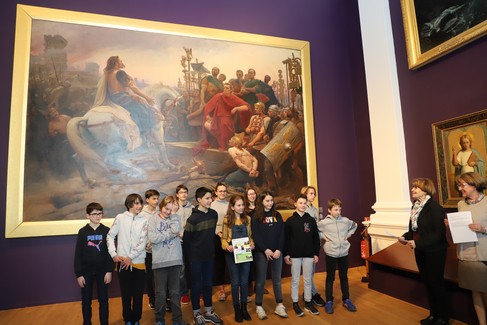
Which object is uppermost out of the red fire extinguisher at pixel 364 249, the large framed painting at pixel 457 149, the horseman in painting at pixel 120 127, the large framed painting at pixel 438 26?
the large framed painting at pixel 438 26

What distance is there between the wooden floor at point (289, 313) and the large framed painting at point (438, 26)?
12.8 ft

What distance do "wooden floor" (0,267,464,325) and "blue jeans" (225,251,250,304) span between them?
0.31m

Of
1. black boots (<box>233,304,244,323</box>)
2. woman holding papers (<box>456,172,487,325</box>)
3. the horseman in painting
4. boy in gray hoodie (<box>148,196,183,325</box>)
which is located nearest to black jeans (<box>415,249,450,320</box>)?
woman holding papers (<box>456,172,487,325</box>)

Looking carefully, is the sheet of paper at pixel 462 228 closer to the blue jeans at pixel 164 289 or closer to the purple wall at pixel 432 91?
the purple wall at pixel 432 91

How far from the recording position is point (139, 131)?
5504 mm

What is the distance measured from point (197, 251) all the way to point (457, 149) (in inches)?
164

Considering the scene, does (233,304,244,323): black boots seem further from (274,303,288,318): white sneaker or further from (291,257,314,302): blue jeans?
(291,257,314,302): blue jeans

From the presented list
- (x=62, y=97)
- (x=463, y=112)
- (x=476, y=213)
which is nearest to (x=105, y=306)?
(x=62, y=97)

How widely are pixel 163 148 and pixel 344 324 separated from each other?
393 centimetres

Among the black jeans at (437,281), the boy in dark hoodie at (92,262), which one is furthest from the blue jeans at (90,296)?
the black jeans at (437,281)

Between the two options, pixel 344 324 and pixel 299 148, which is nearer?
pixel 344 324

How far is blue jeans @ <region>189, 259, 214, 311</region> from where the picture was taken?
374cm

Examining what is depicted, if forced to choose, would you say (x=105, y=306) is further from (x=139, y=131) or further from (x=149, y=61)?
(x=149, y=61)

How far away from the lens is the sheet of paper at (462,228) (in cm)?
309
